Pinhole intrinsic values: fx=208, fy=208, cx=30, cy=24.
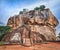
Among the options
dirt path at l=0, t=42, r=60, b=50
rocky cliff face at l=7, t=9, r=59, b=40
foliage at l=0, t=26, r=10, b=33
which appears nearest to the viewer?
dirt path at l=0, t=42, r=60, b=50

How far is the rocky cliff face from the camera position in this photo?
191 inches

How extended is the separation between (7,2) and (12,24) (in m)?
0.54

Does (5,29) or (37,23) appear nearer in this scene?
(5,29)

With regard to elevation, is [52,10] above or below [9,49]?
above

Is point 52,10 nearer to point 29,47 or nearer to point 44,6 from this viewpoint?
point 44,6

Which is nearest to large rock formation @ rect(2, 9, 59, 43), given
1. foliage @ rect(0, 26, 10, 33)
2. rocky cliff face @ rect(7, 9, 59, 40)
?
rocky cliff face @ rect(7, 9, 59, 40)

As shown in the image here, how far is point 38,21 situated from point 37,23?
54 millimetres

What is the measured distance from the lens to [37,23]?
499cm

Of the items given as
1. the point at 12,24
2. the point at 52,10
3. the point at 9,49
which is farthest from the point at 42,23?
the point at 9,49

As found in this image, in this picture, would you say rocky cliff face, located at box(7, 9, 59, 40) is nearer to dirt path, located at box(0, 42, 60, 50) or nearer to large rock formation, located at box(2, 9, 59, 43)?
large rock formation, located at box(2, 9, 59, 43)

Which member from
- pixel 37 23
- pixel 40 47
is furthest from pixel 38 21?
pixel 40 47

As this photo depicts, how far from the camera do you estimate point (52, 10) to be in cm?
494

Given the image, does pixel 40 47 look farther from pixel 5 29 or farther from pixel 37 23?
pixel 5 29

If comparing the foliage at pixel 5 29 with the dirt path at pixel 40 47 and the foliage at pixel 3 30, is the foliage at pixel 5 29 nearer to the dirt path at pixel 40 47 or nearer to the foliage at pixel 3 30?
the foliage at pixel 3 30
